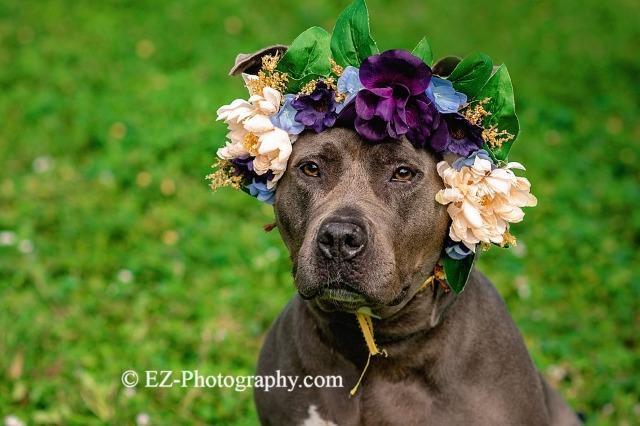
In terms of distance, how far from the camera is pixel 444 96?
323 centimetres

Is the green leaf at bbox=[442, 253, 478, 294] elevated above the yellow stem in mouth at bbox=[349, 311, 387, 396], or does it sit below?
above

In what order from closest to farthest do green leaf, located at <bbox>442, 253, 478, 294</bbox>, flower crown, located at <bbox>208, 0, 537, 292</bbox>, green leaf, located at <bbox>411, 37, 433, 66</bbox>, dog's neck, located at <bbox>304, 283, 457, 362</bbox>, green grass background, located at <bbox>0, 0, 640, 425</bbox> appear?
flower crown, located at <bbox>208, 0, 537, 292</bbox> < green leaf, located at <bbox>411, 37, 433, 66</bbox> < green leaf, located at <bbox>442, 253, 478, 294</bbox> < dog's neck, located at <bbox>304, 283, 457, 362</bbox> < green grass background, located at <bbox>0, 0, 640, 425</bbox>

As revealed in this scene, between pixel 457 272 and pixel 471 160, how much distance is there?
1.34 feet

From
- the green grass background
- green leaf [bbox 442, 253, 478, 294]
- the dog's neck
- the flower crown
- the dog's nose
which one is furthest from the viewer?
the green grass background

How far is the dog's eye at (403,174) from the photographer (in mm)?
3297

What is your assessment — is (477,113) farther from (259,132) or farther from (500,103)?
(259,132)

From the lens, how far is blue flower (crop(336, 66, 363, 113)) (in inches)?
127

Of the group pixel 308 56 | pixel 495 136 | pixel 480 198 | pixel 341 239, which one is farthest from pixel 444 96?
pixel 341 239

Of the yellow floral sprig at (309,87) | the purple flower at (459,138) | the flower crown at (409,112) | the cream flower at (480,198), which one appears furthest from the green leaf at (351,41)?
the cream flower at (480,198)

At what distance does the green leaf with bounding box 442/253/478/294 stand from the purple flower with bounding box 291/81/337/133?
65 centimetres

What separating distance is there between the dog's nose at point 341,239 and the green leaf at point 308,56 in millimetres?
558

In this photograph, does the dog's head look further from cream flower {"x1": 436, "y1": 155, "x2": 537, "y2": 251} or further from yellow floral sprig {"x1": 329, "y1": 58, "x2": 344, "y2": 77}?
yellow floral sprig {"x1": 329, "y1": 58, "x2": 344, "y2": 77}

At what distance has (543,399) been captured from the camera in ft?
12.3

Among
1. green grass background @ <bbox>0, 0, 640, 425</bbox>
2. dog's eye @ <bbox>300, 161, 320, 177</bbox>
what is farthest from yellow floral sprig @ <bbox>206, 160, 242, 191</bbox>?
green grass background @ <bbox>0, 0, 640, 425</bbox>
